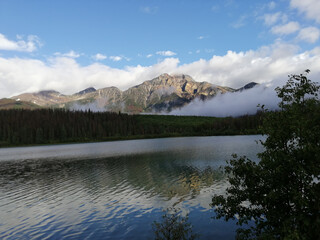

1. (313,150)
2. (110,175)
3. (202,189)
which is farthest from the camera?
(110,175)

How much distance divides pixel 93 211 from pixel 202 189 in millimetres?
18419

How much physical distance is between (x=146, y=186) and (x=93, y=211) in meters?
14.2

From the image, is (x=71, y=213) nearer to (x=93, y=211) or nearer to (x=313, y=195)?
(x=93, y=211)

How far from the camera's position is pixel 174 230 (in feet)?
61.9

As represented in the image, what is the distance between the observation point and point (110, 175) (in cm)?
5741

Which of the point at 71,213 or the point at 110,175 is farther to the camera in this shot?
Answer: the point at 110,175

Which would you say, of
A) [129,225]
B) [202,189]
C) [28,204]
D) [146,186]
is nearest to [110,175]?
[146,186]

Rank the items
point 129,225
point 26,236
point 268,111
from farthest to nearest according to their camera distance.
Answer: point 129,225, point 26,236, point 268,111

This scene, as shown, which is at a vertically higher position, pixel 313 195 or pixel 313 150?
pixel 313 150

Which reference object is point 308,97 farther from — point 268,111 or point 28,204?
point 28,204

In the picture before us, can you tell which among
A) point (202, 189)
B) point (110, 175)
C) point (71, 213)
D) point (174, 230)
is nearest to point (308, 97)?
point (174, 230)

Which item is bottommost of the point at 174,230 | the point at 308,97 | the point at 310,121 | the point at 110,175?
the point at 110,175

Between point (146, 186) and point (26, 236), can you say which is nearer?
point (26, 236)

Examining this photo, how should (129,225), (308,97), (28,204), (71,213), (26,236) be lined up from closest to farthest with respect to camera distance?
1. (308,97)
2. (26,236)
3. (129,225)
4. (71,213)
5. (28,204)
